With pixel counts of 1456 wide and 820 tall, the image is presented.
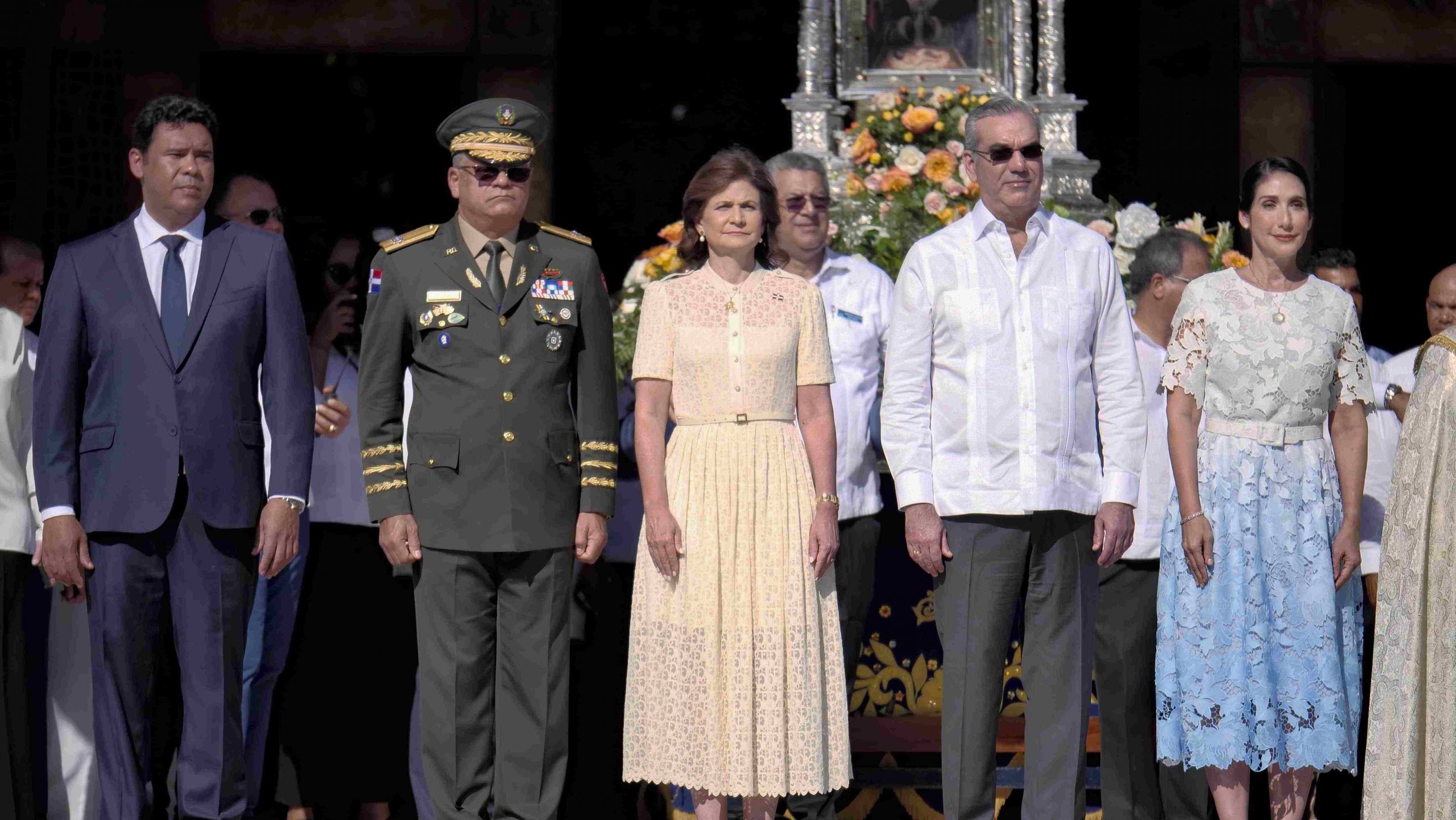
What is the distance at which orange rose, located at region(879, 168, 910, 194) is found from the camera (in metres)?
6.03

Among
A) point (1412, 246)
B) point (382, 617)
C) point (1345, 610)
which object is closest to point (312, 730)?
point (382, 617)

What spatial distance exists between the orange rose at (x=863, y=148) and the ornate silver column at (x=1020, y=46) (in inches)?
39.2

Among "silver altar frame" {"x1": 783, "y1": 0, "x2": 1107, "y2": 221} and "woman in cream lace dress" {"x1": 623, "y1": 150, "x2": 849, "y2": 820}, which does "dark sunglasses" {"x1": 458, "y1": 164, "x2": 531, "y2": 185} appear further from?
"silver altar frame" {"x1": 783, "y1": 0, "x2": 1107, "y2": 221}

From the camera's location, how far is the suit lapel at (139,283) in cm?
438

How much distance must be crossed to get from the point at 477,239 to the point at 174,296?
0.70 meters

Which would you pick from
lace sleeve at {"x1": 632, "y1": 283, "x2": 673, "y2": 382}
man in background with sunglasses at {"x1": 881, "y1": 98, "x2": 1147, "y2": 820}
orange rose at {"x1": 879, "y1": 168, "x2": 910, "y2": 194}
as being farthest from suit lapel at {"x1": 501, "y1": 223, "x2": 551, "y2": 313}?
orange rose at {"x1": 879, "y1": 168, "x2": 910, "y2": 194}

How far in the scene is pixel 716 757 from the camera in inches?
173

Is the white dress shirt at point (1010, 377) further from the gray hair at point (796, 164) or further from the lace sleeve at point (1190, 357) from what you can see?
the gray hair at point (796, 164)

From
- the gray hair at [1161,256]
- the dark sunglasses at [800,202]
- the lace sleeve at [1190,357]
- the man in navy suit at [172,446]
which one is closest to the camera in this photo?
the man in navy suit at [172,446]

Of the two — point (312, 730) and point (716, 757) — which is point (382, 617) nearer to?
point (312, 730)

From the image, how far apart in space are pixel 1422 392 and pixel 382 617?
300 cm

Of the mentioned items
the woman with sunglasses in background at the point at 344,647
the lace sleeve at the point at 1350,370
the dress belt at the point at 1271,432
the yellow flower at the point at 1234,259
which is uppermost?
the yellow flower at the point at 1234,259

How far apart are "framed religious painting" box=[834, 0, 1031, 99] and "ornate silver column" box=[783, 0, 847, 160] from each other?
5cm

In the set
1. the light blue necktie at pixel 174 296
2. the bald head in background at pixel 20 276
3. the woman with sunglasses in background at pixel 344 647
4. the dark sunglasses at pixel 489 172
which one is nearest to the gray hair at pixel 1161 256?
the dark sunglasses at pixel 489 172
